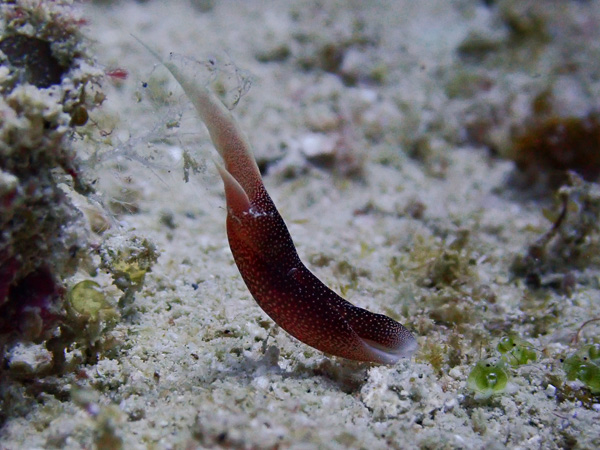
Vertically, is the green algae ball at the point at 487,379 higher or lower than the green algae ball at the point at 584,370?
lower

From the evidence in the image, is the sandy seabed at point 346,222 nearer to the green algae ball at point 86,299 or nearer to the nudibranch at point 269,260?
the nudibranch at point 269,260

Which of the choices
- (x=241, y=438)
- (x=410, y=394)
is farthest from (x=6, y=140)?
(x=410, y=394)

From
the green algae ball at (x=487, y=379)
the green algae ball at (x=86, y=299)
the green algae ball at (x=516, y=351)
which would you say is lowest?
the green algae ball at (x=86, y=299)

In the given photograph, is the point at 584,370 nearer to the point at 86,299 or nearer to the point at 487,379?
the point at 487,379

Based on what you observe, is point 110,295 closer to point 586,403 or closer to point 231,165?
point 231,165

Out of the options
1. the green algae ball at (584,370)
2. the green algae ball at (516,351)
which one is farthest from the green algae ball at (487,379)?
the green algae ball at (584,370)

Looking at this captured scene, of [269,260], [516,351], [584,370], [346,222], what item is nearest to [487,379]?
[516,351]
